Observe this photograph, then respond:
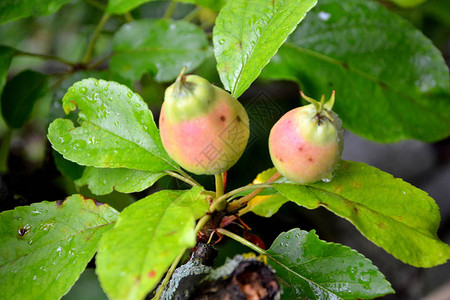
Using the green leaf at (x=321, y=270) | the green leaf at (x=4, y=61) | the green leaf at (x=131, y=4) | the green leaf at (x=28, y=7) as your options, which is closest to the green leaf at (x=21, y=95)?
the green leaf at (x=4, y=61)

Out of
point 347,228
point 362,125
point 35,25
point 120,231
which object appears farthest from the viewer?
point 35,25

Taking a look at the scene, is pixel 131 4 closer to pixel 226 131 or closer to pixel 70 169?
pixel 70 169

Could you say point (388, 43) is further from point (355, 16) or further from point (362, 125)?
point (362, 125)

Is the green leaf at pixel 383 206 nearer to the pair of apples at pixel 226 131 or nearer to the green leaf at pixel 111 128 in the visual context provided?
the pair of apples at pixel 226 131

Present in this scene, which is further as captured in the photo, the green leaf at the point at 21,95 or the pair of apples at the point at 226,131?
the green leaf at the point at 21,95

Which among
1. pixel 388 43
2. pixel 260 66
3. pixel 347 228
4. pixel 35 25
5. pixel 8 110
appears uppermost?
pixel 260 66

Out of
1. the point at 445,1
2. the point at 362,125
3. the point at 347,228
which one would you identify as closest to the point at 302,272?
the point at 362,125

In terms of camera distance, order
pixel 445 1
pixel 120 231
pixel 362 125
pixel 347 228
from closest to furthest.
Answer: pixel 120 231
pixel 362 125
pixel 445 1
pixel 347 228
